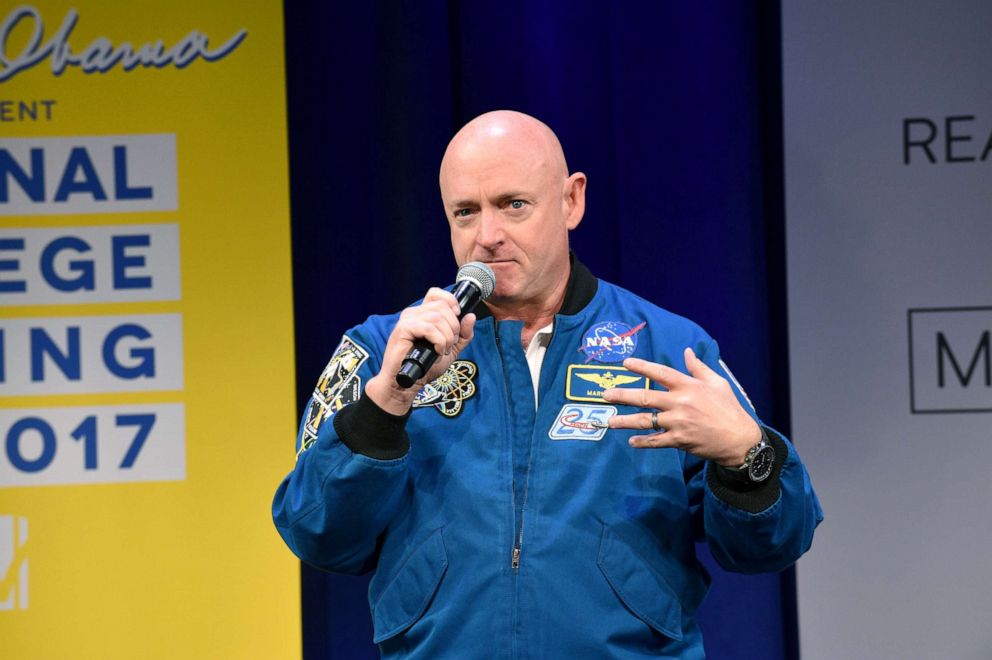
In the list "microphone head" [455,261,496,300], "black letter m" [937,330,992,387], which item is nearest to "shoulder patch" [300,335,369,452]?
"microphone head" [455,261,496,300]

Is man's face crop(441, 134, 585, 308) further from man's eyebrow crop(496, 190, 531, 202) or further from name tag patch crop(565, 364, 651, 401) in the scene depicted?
name tag patch crop(565, 364, 651, 401)

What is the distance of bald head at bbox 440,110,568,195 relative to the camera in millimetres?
1889

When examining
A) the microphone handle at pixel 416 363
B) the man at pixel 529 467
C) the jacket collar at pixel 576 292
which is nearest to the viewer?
the microphone handle at pixel 416 363

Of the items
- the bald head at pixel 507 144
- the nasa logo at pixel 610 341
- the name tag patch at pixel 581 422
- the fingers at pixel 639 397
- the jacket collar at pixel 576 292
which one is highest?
the bald head at pixel 507 144

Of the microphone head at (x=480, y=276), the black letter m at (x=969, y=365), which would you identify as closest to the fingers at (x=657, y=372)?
the microphone head at (x=480, y=276)

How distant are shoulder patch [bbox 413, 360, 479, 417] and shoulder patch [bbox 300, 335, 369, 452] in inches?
4.0

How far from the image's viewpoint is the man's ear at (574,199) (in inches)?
78.9

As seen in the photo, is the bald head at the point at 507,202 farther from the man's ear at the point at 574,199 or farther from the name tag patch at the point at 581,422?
the name tag patch at the point at 581,422

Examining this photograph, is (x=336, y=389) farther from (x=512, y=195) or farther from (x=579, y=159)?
(x=579, y=159)

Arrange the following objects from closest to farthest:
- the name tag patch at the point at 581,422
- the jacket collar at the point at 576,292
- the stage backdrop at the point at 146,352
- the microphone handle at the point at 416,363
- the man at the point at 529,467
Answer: the microphone handle at the point at 416,363
the man at the point at 529,467
the name tag patch at the point at 581,422
the jacket collar at the point at 576,292
the stage backdrop at the point at 146,352

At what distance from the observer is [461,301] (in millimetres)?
1649

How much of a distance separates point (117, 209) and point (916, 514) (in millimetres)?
1793

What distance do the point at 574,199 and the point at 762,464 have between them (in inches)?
22.7

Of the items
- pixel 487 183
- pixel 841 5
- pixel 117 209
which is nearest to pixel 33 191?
pixel 117 209
